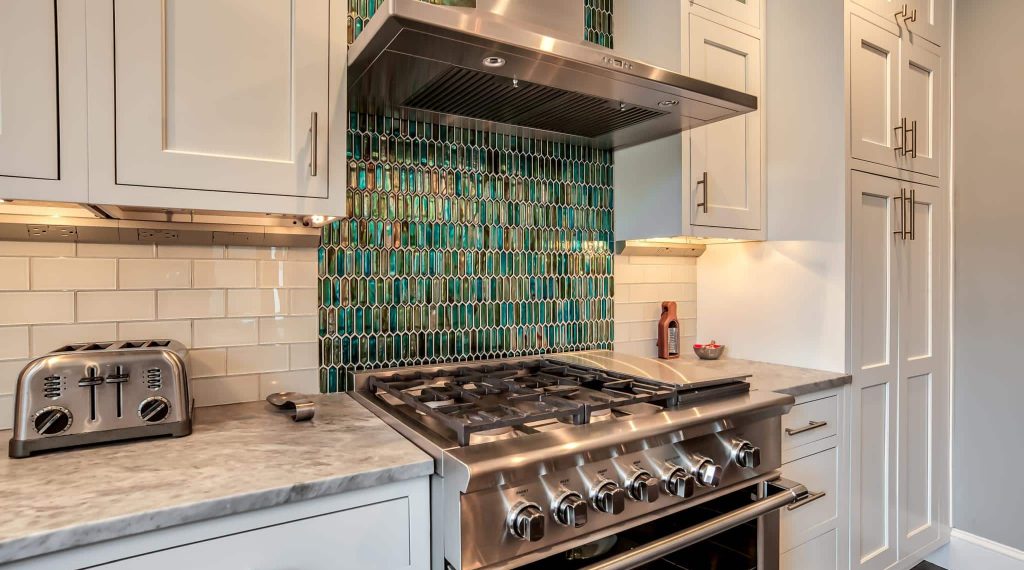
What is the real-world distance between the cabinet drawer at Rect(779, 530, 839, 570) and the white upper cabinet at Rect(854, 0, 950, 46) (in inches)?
75.0

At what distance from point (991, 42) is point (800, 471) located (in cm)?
212

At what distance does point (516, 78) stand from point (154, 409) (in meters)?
1.12

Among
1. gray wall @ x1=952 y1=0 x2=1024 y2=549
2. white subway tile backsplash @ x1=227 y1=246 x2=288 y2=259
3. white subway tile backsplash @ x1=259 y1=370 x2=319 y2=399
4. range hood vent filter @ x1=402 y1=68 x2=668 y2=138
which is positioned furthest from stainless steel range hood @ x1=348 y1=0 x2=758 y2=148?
gray wall @ x1=952 y1=0 x2=1024 y2=549

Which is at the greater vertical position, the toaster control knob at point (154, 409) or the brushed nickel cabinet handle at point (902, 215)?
the brushed nickel cabinet handle at point (902, 215)

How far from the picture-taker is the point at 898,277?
7.41ft

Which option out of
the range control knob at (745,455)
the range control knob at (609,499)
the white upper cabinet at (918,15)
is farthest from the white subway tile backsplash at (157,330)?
the white upper cabinet at (918,15)

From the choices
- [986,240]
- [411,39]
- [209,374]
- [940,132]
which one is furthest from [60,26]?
[986,240]

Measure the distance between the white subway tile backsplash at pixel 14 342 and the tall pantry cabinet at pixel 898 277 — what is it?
2429 millimetres

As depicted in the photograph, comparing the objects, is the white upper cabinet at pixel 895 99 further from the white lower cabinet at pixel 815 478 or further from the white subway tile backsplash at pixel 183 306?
the white subway tile backsplash at pixel 183 306

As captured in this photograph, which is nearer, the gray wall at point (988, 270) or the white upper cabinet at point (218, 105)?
the white upper cabinet at point (218, 105)

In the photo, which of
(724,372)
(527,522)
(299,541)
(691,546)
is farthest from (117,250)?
(724,372)

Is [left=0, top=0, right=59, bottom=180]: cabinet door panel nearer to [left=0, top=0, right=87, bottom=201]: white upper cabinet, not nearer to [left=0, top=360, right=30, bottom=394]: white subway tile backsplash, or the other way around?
[left=0, top=0, right=87, bottom=201]: white upper cabinet

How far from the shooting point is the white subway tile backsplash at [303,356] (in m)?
1.61

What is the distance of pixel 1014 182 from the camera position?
2426 millimetres
